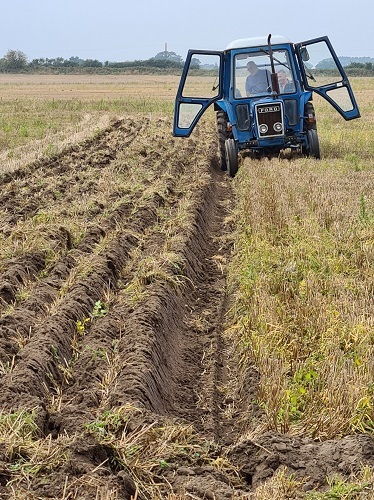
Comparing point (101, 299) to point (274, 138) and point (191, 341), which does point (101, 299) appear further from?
point (274, 138)

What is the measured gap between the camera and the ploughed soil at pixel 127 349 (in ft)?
12.5

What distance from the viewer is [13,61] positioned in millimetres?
91125

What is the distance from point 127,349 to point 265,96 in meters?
9.16

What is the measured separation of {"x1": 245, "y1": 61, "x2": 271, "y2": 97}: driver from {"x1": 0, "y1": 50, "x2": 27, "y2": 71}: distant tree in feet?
259

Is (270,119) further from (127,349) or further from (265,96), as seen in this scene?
(127,349)

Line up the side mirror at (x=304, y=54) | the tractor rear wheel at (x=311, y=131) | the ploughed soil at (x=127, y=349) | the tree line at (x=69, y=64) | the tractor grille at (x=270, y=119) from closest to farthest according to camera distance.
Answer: the ploughed soil at (x=127, y=349) → the tractor grille at (x=270, y=119) → the side mirror at (x=304, y=54) → the tractor rear wheel at (x=311, y=131) → the tree line at (x=69, y=64)

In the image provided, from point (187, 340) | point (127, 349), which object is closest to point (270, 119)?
point (187, 340)

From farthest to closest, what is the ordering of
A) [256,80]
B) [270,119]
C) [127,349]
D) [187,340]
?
[256,80], [270,119], [187,340], [127,349]

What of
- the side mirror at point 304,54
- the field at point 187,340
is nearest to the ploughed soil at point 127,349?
the field at point 187,340

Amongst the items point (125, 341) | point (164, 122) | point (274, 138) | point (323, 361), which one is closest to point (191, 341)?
point (125, 341)

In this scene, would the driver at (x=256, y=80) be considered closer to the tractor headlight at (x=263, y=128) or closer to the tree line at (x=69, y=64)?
the tractor headlight at (x=263, y=128)

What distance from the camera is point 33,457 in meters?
3.80

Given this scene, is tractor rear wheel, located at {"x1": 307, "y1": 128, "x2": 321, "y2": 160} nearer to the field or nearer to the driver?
the driver

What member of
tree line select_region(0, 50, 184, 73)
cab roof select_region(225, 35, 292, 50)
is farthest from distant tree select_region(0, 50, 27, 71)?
cab roof select_region(225, 35, 292, 50)
